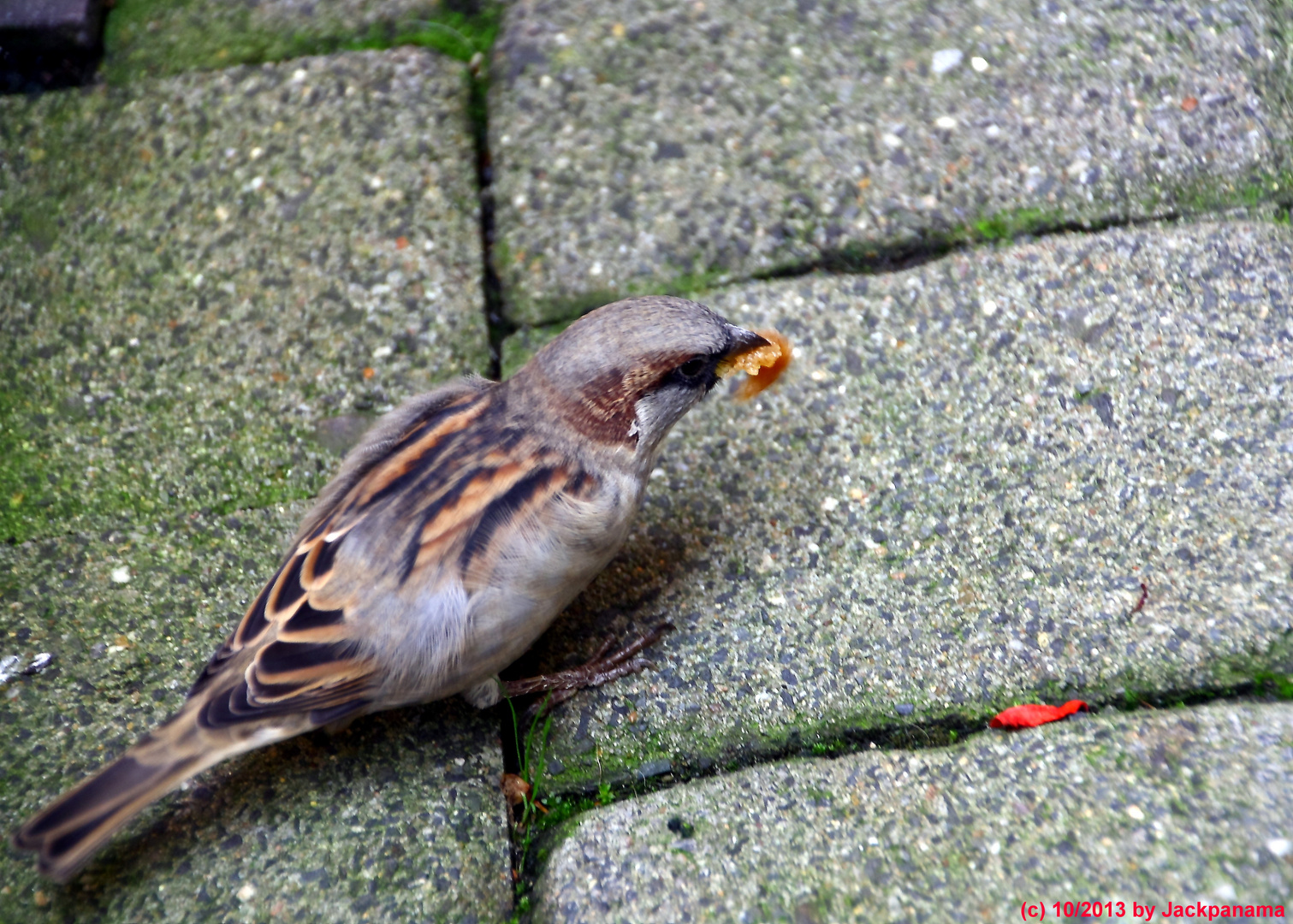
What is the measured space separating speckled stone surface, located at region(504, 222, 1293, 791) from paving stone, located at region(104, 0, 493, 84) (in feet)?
5.10

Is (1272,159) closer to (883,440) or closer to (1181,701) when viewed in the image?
(883,440)

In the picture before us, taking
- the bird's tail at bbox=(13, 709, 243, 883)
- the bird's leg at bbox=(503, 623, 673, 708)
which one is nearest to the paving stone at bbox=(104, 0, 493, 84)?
the bird's leg at bbox=(503, 623, 673, 708)

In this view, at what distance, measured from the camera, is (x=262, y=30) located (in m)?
3.91

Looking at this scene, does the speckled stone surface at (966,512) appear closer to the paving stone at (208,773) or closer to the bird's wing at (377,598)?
the paving stone at (208,773)

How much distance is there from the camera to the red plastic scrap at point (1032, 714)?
2.41m

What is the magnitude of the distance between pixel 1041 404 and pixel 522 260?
1584mm

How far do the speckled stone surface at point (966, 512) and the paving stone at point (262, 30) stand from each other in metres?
1.55

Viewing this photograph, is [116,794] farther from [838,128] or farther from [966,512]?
[838,128]

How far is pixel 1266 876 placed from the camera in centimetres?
203

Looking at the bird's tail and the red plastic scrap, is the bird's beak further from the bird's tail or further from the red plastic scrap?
the bird's tail

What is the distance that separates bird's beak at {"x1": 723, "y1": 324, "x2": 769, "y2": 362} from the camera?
278 cm

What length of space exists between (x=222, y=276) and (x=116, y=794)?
5.71 feet

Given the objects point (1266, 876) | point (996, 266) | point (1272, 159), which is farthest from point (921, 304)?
point (1266, 876)

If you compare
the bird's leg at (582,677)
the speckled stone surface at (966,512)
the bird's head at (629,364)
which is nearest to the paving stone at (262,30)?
the speckled stone surface at (966,512)
